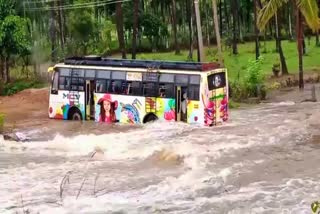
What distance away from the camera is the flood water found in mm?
13316

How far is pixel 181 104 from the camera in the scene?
893 inches

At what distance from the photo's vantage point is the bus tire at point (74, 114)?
25375 millimetres

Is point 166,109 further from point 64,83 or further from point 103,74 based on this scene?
point 64,83

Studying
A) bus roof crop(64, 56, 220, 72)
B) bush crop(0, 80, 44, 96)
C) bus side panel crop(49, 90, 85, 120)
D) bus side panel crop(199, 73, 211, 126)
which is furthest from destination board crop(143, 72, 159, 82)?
bush crop(0, 80, 44, 96)

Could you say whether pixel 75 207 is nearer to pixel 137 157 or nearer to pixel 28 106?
pixel 137 157

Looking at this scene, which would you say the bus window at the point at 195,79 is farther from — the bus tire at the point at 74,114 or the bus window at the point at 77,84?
the bus tire at the point at 74,114

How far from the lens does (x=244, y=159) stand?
1747cm

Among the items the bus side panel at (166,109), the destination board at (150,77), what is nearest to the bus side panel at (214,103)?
the bus side panel at (166,109)

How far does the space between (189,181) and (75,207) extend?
316cm

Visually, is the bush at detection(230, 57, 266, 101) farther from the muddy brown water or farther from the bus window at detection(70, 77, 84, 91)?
the bus window at detection(70, 77, 84, 91)

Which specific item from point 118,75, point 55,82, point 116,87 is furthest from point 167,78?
point 55,82

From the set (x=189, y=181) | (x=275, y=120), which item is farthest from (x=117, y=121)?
(x=189, y=181)

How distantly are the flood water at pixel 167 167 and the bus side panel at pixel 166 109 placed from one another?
32 centimetres

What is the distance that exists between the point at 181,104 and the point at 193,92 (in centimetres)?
71
